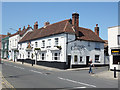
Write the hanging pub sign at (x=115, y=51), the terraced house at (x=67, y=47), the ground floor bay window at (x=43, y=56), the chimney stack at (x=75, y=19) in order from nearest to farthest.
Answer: the hanging pub sign at (x=115, y=51), the terraced house at (x=67, y=47), the chimney stack at (x=75, y=19), the ground floor bay window at (x=43, y=56)

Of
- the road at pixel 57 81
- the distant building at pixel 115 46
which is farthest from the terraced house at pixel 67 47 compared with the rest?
the road at pixel 57 81

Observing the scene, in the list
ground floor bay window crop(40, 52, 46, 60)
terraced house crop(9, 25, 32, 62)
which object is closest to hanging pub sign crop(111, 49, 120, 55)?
ground floor bay window crop(40, 52, 46, 60)

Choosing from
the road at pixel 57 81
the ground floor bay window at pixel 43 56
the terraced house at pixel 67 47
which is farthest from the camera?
the ground floor bay window at pixel 43 56

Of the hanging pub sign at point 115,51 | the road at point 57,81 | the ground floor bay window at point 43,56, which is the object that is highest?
the hanging pub sign at point 115,51

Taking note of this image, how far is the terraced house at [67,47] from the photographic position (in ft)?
86.5

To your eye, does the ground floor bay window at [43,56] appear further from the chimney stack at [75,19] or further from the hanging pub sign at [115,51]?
the hanging pub sign at [115,51]

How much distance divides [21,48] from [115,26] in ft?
87.7

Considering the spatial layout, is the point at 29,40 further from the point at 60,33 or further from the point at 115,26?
the point at 115,26

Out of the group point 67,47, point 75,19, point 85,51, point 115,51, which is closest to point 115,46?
point 115,51

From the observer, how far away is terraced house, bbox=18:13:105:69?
86.5ft

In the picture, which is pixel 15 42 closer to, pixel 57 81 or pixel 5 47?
pixel 5 47

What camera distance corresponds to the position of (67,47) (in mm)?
26359

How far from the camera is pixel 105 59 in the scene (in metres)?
Result: 33.6

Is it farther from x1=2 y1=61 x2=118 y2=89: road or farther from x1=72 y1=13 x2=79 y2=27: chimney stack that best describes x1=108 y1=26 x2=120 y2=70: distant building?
x1=72 y1=13 x2=79 y2=27: chimney stack
